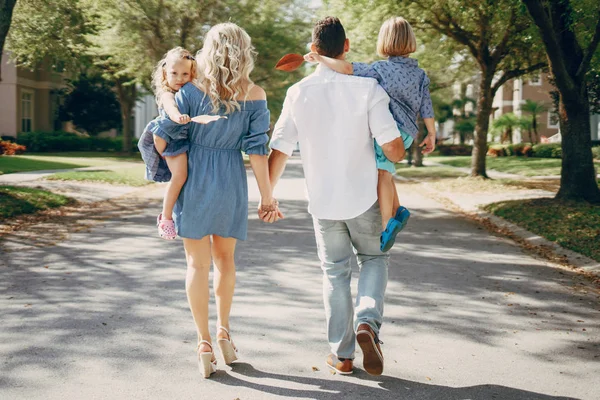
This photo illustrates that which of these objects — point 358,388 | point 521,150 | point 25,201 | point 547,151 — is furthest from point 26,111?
point 358,388

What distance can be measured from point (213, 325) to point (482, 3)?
48.3ft

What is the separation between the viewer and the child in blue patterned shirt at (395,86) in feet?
13.7

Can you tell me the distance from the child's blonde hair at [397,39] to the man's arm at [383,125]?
368mm

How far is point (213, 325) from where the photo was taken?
516 cm

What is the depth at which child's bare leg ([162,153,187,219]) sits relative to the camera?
4133mm

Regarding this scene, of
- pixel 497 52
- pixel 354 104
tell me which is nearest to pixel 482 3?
pixel 497 52

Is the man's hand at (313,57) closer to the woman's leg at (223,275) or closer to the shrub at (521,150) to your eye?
the woman's leg at (223,275)

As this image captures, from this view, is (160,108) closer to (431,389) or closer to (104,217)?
(431,389)

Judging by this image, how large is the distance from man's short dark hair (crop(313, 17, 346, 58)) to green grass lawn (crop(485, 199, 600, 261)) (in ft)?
18.0

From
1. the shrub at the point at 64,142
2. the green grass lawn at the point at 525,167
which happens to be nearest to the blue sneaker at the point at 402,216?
the green grass lawn at the point at 525,167

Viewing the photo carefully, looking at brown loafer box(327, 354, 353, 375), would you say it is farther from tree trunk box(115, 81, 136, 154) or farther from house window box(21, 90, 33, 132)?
house window box(21, 90, 33, 132)

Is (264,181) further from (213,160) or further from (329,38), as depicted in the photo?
(329,38)

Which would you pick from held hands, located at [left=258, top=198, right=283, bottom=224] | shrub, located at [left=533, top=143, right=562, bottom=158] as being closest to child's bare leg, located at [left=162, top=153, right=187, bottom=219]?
held hands, located at [left=258, top=198, right=283, bottom=224]

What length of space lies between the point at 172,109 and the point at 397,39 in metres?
1.43
